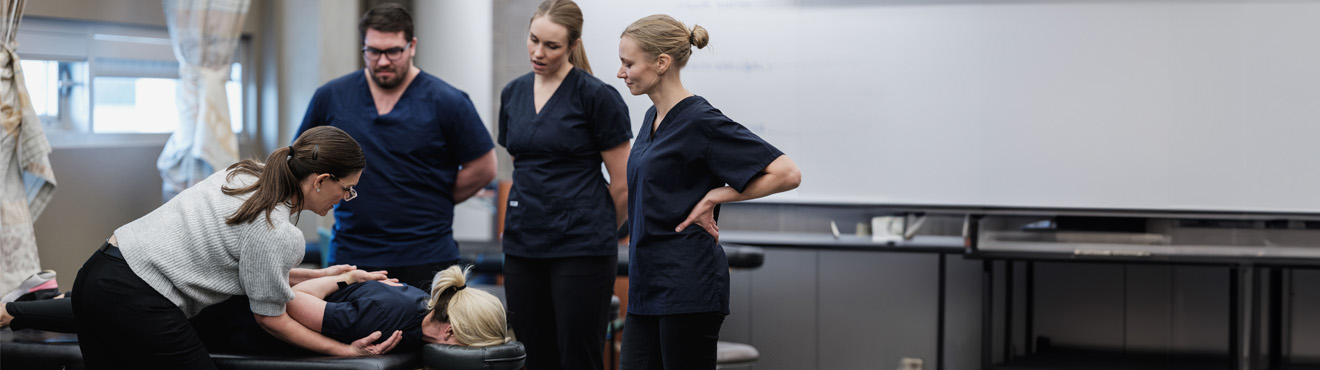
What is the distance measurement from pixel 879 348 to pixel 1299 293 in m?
1.51

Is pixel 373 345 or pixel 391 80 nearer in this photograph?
pixel 373 345

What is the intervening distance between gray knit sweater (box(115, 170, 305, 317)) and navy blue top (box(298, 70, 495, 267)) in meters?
0.64

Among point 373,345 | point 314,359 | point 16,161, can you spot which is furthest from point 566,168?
point 16,161

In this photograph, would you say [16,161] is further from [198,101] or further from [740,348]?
[740,348]

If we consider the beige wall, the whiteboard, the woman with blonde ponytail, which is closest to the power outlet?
the whiteboard

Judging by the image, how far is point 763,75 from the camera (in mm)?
4191

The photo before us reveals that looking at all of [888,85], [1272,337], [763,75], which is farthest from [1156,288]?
[763,75]

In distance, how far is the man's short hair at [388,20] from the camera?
8.61 ft

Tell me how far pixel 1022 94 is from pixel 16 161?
3201 millimetres

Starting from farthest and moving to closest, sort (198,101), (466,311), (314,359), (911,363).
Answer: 1. (911,363)
2. (198,101)
3. (466,311)
4. (314,359)

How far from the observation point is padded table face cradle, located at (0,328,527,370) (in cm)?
215

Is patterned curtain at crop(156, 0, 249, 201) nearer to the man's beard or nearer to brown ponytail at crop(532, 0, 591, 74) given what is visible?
the man's beard

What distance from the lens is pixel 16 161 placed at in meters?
2.92

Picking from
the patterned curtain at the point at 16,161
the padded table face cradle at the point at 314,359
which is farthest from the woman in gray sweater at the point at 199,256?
the patterned curtain at the point at 16,161
